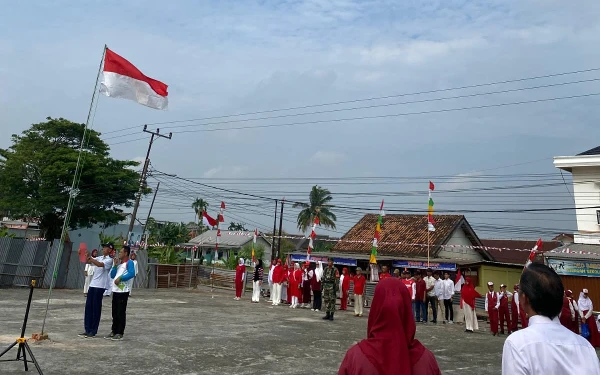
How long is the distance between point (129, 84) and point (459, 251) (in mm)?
23999

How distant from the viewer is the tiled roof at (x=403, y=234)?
88.3 ft

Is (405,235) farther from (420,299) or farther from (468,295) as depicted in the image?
(468,295)

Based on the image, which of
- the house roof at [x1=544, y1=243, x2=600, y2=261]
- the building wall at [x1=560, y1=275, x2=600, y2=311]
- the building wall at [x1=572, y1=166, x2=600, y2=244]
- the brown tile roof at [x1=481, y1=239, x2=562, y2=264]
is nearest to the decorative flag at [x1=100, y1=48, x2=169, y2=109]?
the building wall at [x1=560, y1=275, x2=600, y2=311]

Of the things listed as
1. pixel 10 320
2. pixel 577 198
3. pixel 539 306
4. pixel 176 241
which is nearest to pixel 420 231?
pixel 577 198

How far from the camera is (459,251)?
28312mm

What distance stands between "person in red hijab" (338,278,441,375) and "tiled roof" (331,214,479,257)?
24.7 m

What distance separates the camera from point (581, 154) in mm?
23125

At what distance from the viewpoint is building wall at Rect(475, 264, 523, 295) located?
23.9 meters

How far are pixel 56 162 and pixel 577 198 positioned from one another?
102 ft

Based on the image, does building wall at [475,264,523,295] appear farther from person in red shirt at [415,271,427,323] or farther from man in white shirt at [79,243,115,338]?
man in white shirt at [79,243,115,338]

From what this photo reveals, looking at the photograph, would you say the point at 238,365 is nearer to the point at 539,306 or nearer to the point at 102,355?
the point at 102,355

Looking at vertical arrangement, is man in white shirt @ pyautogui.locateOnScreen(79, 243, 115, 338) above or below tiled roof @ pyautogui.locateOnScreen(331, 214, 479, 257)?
below

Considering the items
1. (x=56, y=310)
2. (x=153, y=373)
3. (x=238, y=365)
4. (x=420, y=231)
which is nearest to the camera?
(x=153, y=373)

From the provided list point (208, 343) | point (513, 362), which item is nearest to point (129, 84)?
point (208, 343)
